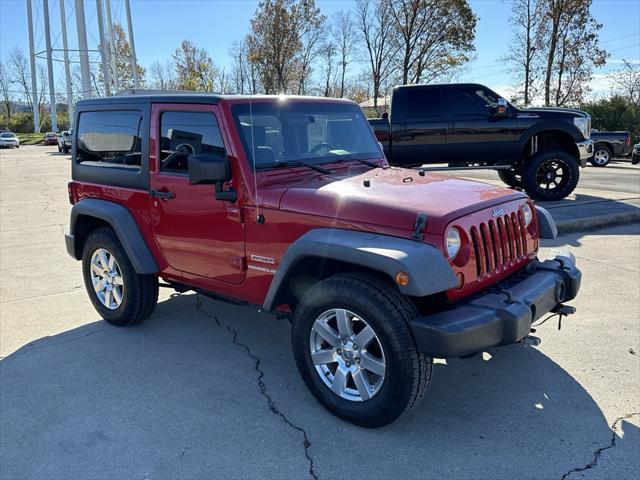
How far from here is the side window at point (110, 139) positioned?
423cm

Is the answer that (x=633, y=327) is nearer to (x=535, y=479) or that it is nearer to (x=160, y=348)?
(x=535, y=479)

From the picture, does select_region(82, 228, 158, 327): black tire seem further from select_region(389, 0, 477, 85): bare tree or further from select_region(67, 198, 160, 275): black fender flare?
select_region(389, 0, 477, 85): bare tree

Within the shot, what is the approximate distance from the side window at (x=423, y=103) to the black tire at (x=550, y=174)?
6.62ft

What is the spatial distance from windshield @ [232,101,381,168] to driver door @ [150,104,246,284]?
0.71ft

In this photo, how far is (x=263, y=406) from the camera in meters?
3.30

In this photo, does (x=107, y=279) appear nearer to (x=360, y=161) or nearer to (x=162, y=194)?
(x=162, y=194)

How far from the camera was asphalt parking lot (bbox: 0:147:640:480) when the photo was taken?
274 cm

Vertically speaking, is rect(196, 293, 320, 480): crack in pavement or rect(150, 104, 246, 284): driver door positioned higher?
rect(150, 104, 246, 284): driver door

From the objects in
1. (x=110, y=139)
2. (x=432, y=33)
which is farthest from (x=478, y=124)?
(x=432, y=33)

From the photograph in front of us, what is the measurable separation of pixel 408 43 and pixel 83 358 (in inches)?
1527

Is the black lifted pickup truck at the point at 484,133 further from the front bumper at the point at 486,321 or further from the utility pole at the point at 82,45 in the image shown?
the utility pole at the point at 82,45

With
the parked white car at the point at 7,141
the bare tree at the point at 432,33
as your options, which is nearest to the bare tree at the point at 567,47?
the bare tree at the point at 432,33

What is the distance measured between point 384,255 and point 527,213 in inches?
58.9

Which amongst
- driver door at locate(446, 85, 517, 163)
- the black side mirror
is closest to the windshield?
the black side mirror
